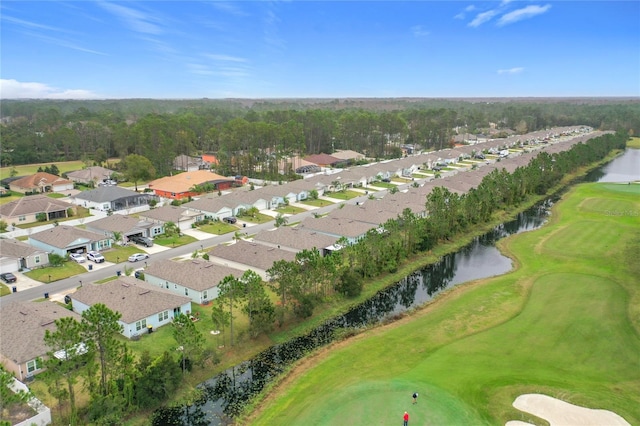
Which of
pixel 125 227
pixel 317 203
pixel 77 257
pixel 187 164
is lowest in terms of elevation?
pixel 317 203

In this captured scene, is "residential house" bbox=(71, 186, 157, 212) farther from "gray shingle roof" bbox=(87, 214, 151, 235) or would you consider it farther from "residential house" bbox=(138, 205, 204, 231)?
"gray shingle roof" bbox=(87, 214, 151, 235)

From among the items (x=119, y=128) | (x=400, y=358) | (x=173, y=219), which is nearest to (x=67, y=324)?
(x=400, y=358)

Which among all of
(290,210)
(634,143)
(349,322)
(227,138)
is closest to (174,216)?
(290,210)

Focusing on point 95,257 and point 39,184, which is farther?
point 39,184

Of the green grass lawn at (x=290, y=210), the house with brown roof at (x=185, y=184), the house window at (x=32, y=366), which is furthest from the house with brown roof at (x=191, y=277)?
the house with brown roof at (x=185, y=184)

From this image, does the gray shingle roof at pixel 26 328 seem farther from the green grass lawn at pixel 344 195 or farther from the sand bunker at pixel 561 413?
the green grass lawn at pixel 344 195

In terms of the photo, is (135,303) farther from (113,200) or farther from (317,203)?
(317,203)

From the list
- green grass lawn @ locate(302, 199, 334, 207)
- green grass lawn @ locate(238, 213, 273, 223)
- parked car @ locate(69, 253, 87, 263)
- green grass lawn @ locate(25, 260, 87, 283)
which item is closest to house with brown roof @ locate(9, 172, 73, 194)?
parked car @ locate(69, 253, 87, 263)
